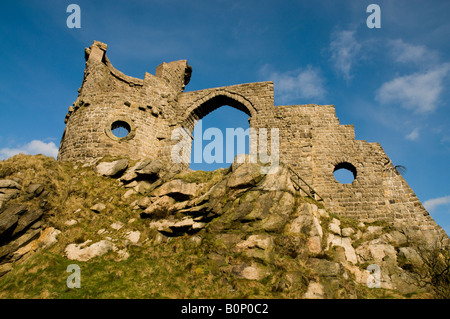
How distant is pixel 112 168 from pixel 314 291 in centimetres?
976

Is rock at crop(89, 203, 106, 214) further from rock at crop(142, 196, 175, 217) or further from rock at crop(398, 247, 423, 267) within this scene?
rock at crop(398, 247, 423, 267)

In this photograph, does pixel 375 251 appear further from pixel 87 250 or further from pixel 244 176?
pixel 87 250

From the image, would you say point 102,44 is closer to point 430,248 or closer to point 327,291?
point 327,291

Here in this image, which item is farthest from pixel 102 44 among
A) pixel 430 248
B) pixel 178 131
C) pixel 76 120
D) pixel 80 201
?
pixel 430 248

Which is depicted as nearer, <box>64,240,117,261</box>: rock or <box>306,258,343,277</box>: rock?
<box>306,258,343,277</box>: rock

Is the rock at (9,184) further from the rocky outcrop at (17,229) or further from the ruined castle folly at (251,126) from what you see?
the ruined castle folly at (251,126)

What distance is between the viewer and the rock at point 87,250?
872 cm

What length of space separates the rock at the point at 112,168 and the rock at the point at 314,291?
9269 millimetres

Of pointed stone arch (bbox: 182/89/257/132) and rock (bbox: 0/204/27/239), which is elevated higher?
pointed stone arch (bbox: 182/89/257/132)

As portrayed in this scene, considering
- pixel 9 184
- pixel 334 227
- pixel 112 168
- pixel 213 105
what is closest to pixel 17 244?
pixel 9 184

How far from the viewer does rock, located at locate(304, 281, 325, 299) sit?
285 inches

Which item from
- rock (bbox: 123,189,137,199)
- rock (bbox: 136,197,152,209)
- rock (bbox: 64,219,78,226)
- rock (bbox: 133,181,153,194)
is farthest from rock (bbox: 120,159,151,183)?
rock (bbox: 64,219,78,226)

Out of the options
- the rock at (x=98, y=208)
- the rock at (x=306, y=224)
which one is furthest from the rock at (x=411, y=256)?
the rock at (x=98, y=208)

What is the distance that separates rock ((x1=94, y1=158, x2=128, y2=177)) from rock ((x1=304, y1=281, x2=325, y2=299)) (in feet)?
30.4
